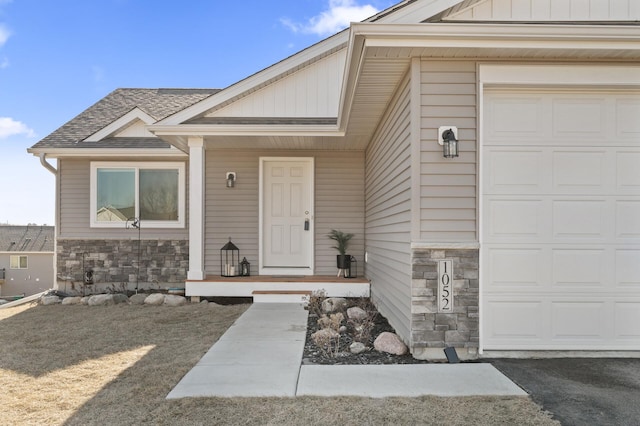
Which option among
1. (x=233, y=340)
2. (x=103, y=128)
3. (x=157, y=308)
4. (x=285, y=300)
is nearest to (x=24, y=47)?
(x=103, y=128)

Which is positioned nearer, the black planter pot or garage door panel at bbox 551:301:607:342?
garage door panel at bbox 551:301:607:342

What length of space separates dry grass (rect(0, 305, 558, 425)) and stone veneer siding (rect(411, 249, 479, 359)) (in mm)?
847

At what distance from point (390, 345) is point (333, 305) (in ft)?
6.60

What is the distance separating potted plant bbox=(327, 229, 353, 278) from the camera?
6805 millimetres

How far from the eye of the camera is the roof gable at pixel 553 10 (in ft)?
11.5

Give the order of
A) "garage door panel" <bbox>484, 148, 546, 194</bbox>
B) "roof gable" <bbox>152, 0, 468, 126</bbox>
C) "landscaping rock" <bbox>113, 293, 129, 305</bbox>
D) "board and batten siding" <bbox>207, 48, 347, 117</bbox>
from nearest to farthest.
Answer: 1. "garage door panel" <bbox>484, 148, 546, 194</bbox>
2. "roof gable" <bbox>152, 0, 468, 126</bbox>
3. "landscaping rock" <bbox>113, 293, 129, 305</bbox>
4. "board and batten siding" <bbox>207, 48, 347, 117</bbox>

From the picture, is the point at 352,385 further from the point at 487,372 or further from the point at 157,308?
the point at 157,308

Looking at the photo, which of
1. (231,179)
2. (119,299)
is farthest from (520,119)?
(119,299)

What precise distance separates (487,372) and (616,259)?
63.7 inches

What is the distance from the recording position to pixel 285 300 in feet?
20.1

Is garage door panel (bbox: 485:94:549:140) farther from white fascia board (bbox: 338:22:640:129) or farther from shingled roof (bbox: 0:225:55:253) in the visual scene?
shingled roof (bbox: 0:225:55:253)

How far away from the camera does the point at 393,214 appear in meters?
4.45

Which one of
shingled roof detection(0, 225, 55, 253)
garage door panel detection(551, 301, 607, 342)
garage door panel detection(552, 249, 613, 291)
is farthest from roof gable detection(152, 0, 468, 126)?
shingled roof detection(0, 225, 55, 253)

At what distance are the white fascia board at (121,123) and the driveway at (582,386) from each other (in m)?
7.16
